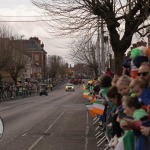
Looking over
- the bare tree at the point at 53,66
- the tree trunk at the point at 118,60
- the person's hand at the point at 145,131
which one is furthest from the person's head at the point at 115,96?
the bare tree at the point at 53,66

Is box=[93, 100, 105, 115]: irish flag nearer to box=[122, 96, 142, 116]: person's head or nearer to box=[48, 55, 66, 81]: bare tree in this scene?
box=[122, 96, 142, 116]: person's head

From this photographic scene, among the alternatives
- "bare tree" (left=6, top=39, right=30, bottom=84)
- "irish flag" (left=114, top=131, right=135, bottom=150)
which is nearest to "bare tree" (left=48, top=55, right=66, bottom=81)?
"bare tree" (left=6, top=39, right=30, bottom=84)

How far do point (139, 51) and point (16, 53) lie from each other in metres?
64.3

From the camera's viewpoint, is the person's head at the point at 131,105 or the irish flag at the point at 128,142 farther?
the irish flag at the point at 128,142

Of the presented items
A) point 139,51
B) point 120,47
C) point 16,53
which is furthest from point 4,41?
point 139,51

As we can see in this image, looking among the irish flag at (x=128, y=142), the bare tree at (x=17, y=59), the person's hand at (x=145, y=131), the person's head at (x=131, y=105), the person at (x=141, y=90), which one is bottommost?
the irish flag at (x=128, y=142)

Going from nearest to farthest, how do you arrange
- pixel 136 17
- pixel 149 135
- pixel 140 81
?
1. pixel 149 135
2. pixel 140 81
3. pixel 136 17

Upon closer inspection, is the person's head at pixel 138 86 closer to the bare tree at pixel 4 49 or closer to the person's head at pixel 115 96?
the person's head at pixel 115 96

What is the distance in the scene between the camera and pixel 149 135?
5152 mm

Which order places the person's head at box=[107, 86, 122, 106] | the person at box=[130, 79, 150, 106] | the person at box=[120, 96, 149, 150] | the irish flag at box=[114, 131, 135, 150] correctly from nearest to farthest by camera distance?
the person at box=[120, 96, 149, 150] < the irish flag at box=[114, 131, 135, 150] < the person at box=[130, 79, 150, 106] < the person's head at box=[107, 86, 122, 106]

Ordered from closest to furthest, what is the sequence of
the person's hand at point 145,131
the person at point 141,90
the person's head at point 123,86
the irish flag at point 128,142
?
the person's hand at point 145,131 < the irish flag at point 128,142 < the person at point 141,90 < the person's head at point 123,86

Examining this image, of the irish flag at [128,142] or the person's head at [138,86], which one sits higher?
the person's head at [138,86]

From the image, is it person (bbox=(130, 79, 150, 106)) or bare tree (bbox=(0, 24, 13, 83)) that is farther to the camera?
bare tree (bbox=(0, 24, 13, 83))

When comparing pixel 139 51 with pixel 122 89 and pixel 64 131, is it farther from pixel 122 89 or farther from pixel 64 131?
pixel 64 131
